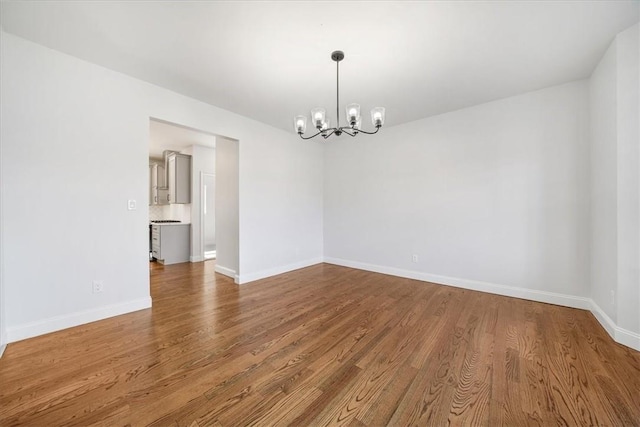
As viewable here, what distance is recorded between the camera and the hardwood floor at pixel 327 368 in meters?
1.40

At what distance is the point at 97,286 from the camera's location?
8.38 ft

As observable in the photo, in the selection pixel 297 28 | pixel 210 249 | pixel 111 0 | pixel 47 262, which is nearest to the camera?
pixel 111 0

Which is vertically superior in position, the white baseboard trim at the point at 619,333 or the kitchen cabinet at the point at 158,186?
the kitchen cabinet at the point at 158,186

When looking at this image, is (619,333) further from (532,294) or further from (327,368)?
(327,368)

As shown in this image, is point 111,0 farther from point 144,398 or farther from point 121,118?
point 144,398

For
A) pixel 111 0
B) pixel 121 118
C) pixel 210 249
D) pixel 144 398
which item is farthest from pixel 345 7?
pixel 210 249

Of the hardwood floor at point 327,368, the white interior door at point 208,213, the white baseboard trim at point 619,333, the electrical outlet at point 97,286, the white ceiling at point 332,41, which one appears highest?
the white ceiling at point 332,41

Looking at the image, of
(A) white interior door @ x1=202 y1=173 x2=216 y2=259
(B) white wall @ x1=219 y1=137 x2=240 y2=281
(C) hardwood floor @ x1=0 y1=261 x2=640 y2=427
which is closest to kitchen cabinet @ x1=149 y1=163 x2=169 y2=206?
(A) white interior door @ x1=202 y1=173 x2=216 y2=259

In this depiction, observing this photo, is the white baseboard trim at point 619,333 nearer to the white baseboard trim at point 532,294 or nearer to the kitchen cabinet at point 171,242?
the white baseboard trim at point 532,294

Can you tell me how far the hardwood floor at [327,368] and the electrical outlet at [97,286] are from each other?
0.33 meters

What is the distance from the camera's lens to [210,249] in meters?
5.98

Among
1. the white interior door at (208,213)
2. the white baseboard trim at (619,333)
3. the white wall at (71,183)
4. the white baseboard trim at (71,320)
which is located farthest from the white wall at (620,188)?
the white interior door at (208,213)

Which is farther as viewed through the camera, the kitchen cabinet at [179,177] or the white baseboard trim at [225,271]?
the kitchen cabinet at [179,177]

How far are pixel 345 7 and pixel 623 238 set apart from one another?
307 cm
